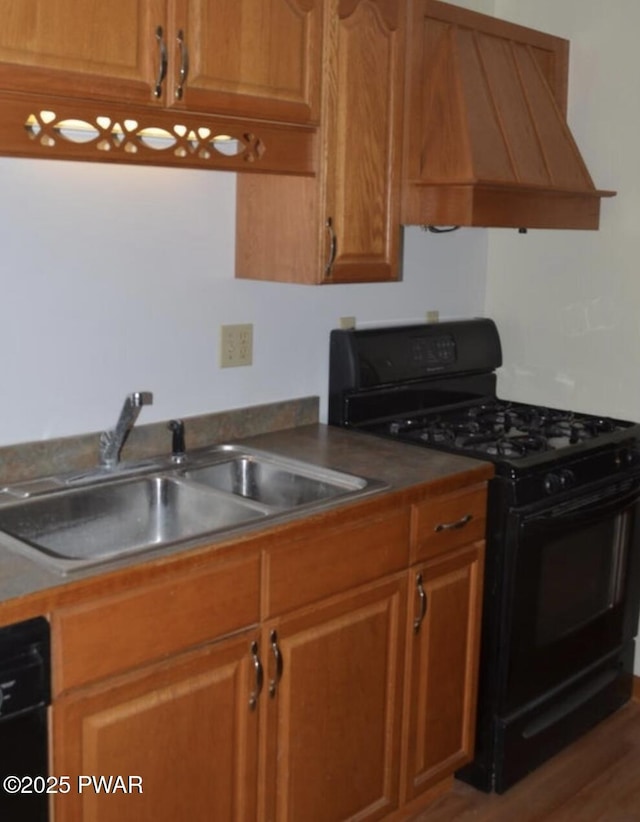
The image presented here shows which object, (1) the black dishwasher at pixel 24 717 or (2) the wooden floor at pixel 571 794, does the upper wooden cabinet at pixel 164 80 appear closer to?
(1) the black dishwasher at pixel 24 717

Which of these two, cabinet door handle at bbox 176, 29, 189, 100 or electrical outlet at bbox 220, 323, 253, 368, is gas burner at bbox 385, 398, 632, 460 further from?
cabinet door handle at bbox 176, 29, 189, 100

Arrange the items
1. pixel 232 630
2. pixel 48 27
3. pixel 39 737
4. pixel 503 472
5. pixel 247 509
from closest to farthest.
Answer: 1. pixel 39 737
2. pixel 48 27
3. pixel 232 630
4. pixel 247 509
5. pixel 503 472

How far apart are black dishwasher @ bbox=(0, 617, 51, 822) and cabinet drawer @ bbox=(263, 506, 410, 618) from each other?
50cm

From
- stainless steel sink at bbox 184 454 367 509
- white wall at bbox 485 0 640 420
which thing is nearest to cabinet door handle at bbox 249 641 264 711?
stainless steel sink at bbox 184 454 367 509

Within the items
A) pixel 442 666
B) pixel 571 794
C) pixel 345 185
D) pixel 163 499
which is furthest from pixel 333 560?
pixel 571 794

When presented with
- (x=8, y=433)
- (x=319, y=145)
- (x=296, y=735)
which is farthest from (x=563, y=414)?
(x=8, y=433)

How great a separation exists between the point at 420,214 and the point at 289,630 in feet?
3.85

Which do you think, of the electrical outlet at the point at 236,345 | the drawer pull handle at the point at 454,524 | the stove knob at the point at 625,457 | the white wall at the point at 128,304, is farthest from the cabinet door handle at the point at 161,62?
the stove knob at the point at 625,457

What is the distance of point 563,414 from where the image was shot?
126 inches

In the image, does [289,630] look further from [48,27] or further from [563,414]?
[563,414]

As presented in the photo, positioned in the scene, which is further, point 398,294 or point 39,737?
point 398,294

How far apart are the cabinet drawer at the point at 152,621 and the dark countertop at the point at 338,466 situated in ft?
0.18

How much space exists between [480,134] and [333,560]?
49.6 inches

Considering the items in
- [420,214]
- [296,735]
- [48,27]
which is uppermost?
[48,27]
